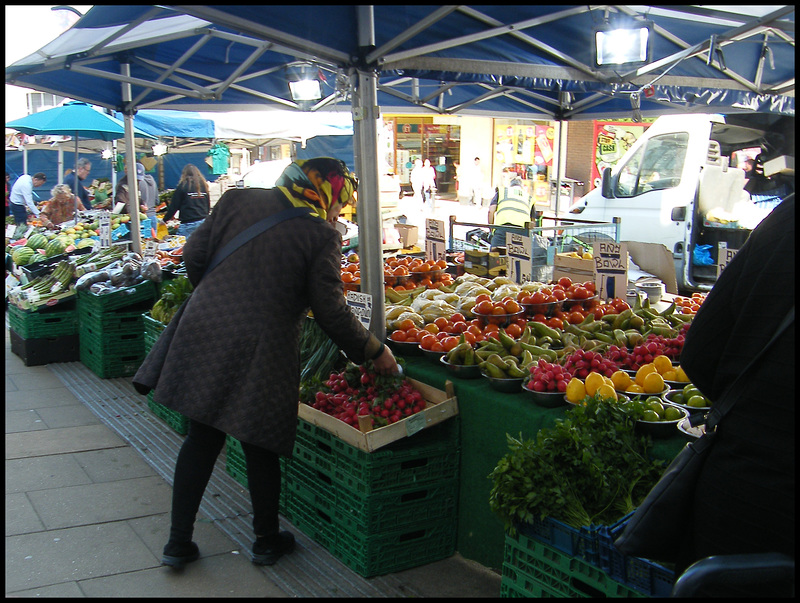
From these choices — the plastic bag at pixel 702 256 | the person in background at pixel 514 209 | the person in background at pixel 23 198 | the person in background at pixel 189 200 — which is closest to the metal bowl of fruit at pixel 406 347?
the plastic bag at pixel 702 256

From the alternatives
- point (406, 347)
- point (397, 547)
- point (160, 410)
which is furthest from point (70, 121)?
point (397, 547)

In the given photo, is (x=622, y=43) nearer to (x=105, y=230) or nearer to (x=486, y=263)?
(x=486, y=263)

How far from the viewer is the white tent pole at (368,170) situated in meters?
3.86

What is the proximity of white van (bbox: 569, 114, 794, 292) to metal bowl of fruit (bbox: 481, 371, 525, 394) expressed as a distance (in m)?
5.66

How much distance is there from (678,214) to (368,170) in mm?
6261

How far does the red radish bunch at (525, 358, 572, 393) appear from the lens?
10.8 ft

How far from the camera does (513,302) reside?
14.7ft

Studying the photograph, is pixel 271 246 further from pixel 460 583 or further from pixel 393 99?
pixel 393 99

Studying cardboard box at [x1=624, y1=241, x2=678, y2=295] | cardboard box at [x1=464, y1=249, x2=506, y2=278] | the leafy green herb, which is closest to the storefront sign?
the leafy green herb

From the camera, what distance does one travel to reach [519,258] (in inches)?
219

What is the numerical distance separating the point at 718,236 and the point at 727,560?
786 centimetres

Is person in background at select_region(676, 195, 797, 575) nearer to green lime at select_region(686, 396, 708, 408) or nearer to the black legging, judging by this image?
green lime at select_region(686, 396, 708, 408)

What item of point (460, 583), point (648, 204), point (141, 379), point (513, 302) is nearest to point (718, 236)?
point (648, 204)

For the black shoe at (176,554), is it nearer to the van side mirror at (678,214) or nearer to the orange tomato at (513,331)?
the orange tomato at (513,331)
